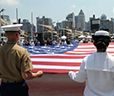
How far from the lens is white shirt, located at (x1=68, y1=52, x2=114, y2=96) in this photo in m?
1.82

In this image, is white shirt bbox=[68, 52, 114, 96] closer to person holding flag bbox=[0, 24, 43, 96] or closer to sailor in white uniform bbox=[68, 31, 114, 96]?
sailor in white uniform bbox=[68, 31, 114, 96]

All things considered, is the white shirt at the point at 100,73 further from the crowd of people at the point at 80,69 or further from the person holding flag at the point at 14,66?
the person holding flag at the point at 14,66

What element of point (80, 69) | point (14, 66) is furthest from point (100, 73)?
point (14, 66)

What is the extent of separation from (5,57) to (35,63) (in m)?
2.86

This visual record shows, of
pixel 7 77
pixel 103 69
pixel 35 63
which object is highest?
pixel 103 69

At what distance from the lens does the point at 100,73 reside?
6.00ft

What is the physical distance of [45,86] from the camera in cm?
498

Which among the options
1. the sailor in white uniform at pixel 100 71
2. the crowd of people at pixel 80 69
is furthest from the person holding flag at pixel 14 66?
the sailor in white uniform at pixel 100 71

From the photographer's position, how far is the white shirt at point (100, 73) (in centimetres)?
182

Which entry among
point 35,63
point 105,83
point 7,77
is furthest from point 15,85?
point 35,63

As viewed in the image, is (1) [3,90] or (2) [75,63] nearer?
(1) [3,90]

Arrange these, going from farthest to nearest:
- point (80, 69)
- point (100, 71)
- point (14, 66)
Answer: point (14, 66) → point (80, 69) → point (100, 71)

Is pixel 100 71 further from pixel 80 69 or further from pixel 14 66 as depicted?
pixel 14 66

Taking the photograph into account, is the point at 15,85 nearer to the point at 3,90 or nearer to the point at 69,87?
the point at 3,90
